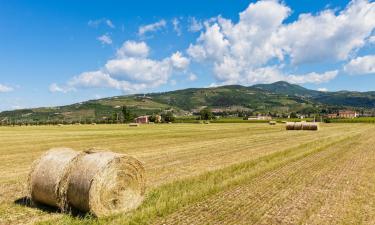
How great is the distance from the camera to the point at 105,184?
1054cm

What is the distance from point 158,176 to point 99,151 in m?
5.30

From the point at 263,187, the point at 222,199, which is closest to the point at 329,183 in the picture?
the point at 263,187

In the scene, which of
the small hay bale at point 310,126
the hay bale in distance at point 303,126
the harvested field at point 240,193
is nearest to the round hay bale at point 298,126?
the hay bale in distance at point 303,126

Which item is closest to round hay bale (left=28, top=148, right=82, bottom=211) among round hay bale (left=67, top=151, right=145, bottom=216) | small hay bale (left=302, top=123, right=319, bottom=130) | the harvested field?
round hay bale (left=67, top=151, right=145, bottom=216)

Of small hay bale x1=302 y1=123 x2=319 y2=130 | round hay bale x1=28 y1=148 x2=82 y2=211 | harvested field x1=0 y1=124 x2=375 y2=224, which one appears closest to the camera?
harvested field x1=0 y1=124 x2=375 y2=224

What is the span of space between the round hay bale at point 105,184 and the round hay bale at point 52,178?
0.20m

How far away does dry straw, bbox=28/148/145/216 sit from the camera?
1028 cm

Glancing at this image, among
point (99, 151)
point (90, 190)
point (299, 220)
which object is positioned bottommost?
point (299, 220)

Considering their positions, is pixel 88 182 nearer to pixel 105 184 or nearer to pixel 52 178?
pixel 105 184

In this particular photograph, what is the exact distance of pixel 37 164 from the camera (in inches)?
455

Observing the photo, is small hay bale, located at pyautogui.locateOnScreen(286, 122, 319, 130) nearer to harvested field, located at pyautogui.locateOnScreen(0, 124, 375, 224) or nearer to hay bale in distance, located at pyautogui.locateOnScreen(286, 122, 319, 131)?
hay bale in distance, located at pyautogui.locateOnScreen(286, 122, 319, 131)

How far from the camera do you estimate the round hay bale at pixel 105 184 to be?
33.5 ft

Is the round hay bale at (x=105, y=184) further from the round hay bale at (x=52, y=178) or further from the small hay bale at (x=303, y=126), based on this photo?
the small hay bale at (x=303, y=126)

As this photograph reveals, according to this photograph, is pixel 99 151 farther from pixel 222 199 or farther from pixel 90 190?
pixel 222 199
